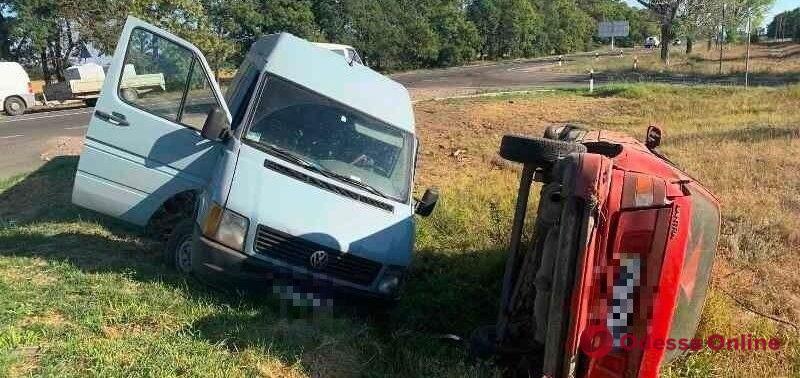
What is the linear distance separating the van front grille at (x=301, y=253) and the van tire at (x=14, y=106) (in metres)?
22.2

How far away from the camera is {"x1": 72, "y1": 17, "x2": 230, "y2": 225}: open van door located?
527 centimetres

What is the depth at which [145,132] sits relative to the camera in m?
5.27

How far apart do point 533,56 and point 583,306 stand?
218 feet

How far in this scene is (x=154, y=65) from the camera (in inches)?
214

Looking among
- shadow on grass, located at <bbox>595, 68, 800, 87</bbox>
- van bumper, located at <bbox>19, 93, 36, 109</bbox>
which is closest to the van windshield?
van bumper, located at <bbox>19, 93, 36, 109</bbox>

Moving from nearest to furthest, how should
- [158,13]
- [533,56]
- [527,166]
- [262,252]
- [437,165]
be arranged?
[527,166], [262,252], [437,165], [158,13], [533,56]

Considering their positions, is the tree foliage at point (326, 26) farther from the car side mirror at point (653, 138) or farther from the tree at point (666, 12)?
the car side mirror at point (653, 138)

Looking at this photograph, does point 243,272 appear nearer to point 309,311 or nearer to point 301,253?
point 301,253

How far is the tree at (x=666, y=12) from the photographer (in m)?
38.0

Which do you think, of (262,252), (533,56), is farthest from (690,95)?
(533,56)

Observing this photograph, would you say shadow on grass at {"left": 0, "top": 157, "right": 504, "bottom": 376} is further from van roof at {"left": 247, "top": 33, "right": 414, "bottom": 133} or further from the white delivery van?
the white delivery van

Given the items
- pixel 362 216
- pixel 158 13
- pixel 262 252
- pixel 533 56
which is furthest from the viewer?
pixel 533 56

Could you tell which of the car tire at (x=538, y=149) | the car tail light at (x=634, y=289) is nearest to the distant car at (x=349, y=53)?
the car tire at (x=538, y=149)

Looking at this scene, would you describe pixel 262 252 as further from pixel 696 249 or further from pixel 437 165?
pixel 437 165
